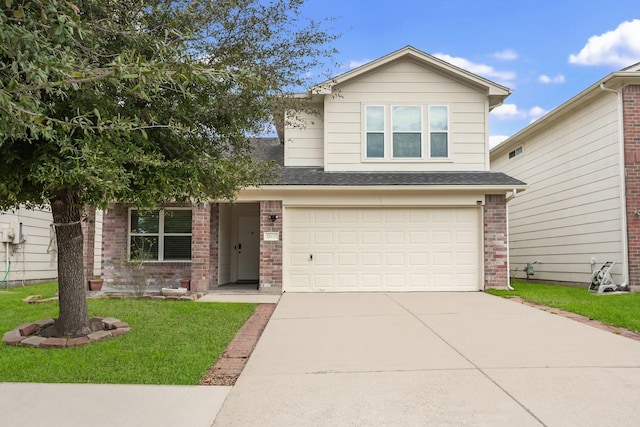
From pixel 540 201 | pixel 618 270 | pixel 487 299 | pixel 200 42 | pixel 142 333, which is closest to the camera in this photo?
pixel 200 42

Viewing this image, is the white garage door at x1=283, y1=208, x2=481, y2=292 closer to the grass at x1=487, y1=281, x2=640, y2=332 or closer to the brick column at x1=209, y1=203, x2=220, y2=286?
the grass at x1=487, y1=281, x2=640, y2=332

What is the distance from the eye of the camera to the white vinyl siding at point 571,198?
11.7 m

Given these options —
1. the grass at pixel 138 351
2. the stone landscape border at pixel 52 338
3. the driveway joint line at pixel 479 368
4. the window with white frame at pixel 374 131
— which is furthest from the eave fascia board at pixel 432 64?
the stone landscape border at pixel 52 338

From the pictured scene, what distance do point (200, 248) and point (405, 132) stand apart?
5.86 meters

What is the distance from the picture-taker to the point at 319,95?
40.1 feet

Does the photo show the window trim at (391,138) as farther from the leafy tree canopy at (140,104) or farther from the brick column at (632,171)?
the leafy tree canopy at (140,104)

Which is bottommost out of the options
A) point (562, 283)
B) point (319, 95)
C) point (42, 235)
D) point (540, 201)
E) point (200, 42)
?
point (562, 283)

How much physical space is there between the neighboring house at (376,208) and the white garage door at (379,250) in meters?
0.02

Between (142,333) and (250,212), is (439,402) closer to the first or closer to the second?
(142,333)

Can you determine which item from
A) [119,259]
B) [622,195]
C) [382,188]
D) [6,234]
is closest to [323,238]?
[382,188]

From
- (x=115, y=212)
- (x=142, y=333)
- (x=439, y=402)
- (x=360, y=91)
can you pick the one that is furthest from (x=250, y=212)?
(x=439, y=402)

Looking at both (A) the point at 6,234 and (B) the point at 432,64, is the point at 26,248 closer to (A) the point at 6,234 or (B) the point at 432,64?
(A) the point at 6,234

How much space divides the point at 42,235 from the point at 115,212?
4.72m

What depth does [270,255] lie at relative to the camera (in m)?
11.3
